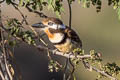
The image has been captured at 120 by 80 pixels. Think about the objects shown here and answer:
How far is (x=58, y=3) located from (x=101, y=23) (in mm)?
12764

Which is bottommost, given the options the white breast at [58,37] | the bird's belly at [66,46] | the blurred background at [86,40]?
the blurred background at [86,40]

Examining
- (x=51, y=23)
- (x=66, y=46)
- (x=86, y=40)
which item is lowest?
(x=86, y=40)

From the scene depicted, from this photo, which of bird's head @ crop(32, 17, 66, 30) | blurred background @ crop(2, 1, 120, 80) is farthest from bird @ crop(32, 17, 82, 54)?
blurred background @ crop(2, 1, 120, 80)

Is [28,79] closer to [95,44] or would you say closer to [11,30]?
[95,44]

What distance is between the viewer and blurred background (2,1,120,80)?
13.4 meters

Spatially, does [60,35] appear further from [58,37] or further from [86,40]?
[86,40]

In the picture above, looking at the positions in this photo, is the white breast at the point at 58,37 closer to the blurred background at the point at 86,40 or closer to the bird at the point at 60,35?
the bird at the point at 60,35

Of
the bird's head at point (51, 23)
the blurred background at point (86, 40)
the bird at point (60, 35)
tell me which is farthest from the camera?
the blurred background at point (86, 40)

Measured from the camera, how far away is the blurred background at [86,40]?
13.4m

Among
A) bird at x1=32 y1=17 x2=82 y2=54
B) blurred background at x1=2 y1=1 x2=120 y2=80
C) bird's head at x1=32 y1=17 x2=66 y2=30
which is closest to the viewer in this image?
bird's head at x1=32 y1=17 x2=66 y2=30

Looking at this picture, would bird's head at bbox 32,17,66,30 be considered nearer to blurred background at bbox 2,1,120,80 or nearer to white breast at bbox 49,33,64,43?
white breast at bbox 49,33,64,43

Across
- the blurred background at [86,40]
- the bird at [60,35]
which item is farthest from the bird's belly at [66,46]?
the blurred background at [86,40]

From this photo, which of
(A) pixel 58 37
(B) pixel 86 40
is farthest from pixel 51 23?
(B) pixel 86 40

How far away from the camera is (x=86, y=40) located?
16.3 m
